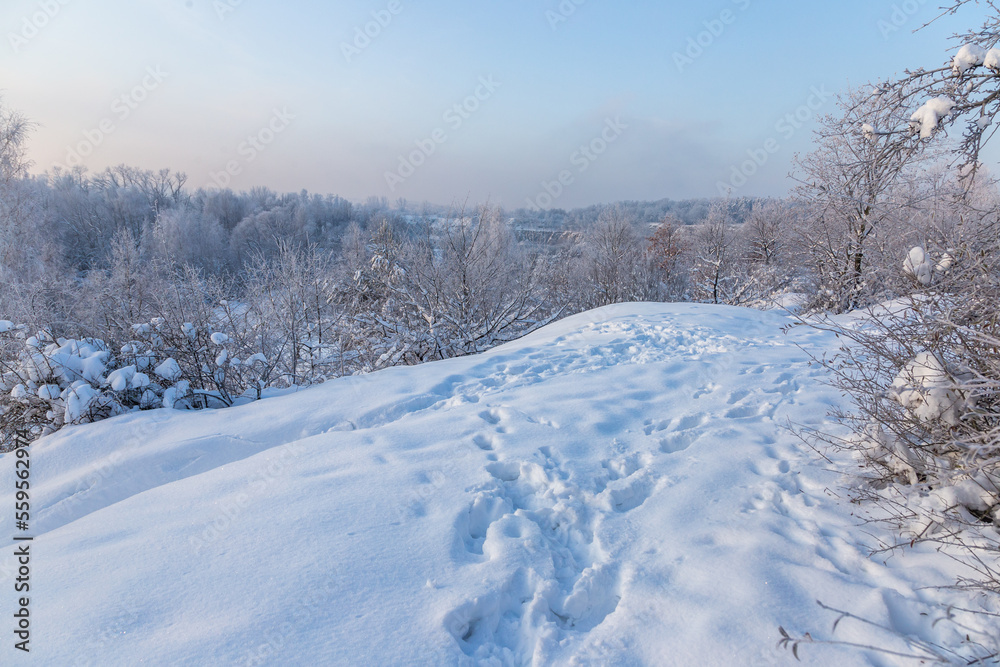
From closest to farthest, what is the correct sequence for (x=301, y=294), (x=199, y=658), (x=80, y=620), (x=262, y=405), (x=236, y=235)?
(x=199, y=658) < (x=80, y=620) < (x=262, y=405) < (x=301, y=294) < (x=236, y=235)

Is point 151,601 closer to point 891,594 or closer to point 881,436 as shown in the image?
point 891,594

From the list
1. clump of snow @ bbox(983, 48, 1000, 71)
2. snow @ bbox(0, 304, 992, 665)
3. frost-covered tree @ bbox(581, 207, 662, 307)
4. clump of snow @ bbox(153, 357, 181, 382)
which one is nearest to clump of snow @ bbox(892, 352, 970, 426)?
snow @ bbox(0, 304, 992, 665)

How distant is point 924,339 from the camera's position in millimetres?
2730

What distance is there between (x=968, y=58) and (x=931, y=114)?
14.2 inches

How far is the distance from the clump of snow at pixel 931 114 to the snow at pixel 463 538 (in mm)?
1311

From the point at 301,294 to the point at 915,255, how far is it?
1344 centimetres

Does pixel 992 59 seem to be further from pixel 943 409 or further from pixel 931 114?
pixel 943 409

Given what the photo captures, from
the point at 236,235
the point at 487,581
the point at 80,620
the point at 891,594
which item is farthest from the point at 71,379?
the point at 236,235

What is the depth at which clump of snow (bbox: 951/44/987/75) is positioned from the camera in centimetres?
247

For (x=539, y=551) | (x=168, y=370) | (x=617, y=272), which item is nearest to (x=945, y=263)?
(x=539, y=551)

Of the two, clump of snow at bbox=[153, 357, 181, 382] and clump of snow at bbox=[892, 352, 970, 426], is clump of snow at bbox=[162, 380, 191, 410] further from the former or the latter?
clump of snow at bbox=[892, 352, 970, 426]

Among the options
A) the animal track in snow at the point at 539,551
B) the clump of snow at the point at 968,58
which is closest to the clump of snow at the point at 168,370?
the animal track in snow at the point at 539,551

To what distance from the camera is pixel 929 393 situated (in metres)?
2.60

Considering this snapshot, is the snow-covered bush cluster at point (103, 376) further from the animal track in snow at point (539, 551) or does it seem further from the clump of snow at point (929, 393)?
the clump of snow at point (929, 393)
